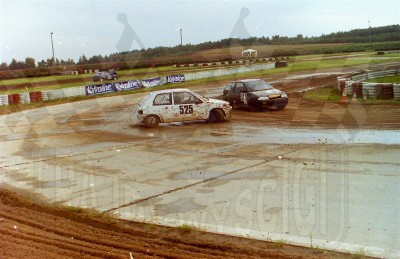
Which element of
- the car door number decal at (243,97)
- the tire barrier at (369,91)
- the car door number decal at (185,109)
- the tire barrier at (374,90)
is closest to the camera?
the car door number decal at (185,109)

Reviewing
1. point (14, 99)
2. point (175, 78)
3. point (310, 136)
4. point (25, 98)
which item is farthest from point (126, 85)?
point (310, 136)

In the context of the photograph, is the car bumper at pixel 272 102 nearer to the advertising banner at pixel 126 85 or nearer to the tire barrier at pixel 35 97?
the tire barrier at pixel 35 97

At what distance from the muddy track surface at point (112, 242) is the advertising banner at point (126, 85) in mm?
33520

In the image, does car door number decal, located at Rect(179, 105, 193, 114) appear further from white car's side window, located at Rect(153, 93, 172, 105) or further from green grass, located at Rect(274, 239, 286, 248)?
green grass, located at Rect(274, 239, 286, 248)

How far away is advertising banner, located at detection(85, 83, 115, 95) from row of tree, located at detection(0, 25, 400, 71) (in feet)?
145

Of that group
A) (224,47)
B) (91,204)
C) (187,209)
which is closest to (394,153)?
(187,209)

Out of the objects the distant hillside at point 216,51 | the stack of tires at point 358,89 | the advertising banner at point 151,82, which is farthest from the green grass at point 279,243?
the distant hillside at point 216,51

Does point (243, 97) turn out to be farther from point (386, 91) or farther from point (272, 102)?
point (386, 91)

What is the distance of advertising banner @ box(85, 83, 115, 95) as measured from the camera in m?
38.8

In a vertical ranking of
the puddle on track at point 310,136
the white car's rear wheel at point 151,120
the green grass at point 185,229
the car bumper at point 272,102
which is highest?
the car bumper at point 272,102

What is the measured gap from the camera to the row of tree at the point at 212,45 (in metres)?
91.9

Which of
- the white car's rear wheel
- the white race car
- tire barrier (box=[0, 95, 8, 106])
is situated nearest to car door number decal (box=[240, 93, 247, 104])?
the white race car

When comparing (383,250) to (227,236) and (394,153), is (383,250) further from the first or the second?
(394,153)

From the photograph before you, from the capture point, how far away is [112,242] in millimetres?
6684
